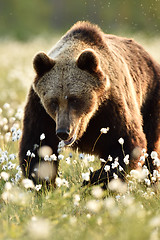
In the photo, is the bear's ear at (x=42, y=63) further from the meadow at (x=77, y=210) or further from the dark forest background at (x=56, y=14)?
the dark forest background at (x=56, y=14)

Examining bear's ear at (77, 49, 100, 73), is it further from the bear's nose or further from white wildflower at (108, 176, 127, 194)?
white wildflower at (108, 176, 127, 194)

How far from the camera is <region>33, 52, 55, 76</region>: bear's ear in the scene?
4.79 m

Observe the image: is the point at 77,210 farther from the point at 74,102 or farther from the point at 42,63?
the point at 42,63

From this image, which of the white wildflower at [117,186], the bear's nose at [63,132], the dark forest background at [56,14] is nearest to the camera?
the white wildflower at [117,186]

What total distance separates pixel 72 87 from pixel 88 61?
32cm

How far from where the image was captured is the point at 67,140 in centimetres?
455

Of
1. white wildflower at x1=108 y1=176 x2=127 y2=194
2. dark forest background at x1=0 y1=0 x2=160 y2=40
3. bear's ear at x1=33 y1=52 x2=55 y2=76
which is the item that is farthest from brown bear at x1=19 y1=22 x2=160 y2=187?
dark forest background at x1=0 y1=0 x2=160 y2=40

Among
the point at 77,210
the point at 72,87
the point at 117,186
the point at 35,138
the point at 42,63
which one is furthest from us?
the point at 35,138

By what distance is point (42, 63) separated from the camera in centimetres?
485

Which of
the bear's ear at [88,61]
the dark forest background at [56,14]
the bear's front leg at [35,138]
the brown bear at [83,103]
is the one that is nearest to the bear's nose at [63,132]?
the brown bear at [83,103]

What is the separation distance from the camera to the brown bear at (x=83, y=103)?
15.3ft

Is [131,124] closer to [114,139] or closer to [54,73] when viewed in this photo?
[114,139]

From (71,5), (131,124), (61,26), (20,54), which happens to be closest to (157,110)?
(131,124)

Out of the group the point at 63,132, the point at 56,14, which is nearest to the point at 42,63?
the point at 63,132
